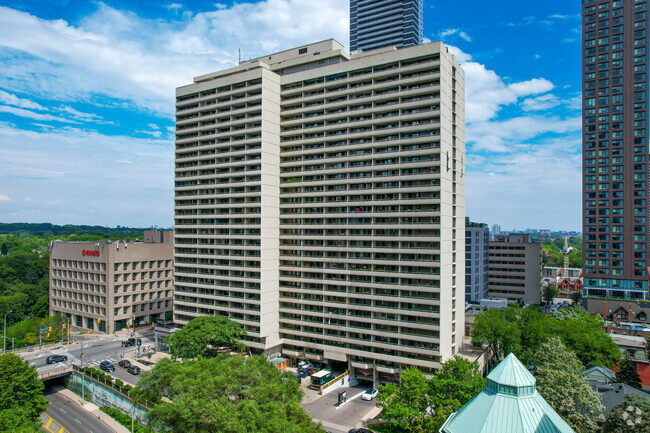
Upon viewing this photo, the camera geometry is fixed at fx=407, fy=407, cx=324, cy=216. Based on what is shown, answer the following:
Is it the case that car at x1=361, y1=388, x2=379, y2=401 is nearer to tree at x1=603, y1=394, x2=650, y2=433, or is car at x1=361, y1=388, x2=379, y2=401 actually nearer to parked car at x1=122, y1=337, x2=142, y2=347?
tree at x1=603, y1=394, x2=650, y2=433

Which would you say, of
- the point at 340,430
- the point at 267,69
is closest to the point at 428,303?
the point at 340,430

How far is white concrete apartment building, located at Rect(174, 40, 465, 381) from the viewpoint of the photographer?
73.8 metres

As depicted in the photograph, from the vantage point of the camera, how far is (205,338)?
76.0 metres

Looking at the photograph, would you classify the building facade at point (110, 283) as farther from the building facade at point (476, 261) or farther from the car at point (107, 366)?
the building facade at point (476, 261)

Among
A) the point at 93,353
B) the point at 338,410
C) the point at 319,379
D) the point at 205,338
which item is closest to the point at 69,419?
the point at 205,338

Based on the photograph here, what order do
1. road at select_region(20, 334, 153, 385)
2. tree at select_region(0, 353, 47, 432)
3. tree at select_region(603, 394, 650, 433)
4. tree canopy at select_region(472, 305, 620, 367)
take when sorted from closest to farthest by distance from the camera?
tree at select_region(603, 394, 650, 433) → tree at select_region(0, 353, 47, 432) → tree canopy at select_region(472, 305, 620, 367) → road at select_region(20, 334, 153, 385)

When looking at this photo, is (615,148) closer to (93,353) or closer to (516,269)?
(516,269)

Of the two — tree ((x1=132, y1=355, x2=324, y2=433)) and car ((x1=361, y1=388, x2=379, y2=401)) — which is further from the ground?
tree ((x1=132, y1=355, x2=324, y2=433))

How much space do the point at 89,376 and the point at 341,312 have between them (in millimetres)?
49562

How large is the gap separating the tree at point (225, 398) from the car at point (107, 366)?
3555cm

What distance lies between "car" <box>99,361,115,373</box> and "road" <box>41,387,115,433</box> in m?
8.75

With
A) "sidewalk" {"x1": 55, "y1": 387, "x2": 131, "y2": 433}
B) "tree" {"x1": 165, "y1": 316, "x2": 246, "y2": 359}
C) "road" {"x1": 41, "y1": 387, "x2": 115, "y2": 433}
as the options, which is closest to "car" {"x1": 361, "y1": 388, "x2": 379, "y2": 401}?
"tree" {"x1": 165, "y1": 316, "x2": 246, "y2": 359}

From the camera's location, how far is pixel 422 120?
247ft

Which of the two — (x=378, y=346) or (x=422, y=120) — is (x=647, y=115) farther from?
(x=378, y=346)
